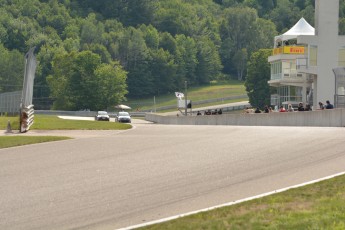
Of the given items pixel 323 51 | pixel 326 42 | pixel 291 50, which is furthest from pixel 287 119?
pixel 291 50

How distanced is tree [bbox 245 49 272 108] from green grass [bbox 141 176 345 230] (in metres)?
127

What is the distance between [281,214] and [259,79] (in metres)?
133

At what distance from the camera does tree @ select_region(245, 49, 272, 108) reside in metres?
144

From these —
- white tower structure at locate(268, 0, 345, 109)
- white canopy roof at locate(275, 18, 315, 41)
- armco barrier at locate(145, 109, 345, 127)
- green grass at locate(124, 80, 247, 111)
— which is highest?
white canopy roof at locate(275, 18, 315, 41)

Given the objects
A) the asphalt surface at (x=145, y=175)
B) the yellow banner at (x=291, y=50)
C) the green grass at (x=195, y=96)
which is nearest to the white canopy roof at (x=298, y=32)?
the yellow banner at (x=291, y=50)

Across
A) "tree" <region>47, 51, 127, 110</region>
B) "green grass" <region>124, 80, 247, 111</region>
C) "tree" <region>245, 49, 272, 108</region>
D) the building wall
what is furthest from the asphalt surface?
"green grass" <region>124, 80, 247, 111</region>

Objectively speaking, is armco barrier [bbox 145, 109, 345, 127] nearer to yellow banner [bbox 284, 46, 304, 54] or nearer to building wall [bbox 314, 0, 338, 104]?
building wall [bbox 314, 0, 338, 104]

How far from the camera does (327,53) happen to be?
3140 inches

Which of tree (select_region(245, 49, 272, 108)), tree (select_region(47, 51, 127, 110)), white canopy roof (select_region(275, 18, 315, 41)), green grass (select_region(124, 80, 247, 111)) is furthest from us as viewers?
green grass (select_region(124, 80, 247, 111))

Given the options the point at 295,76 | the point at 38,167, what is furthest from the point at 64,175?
the point at 295,76

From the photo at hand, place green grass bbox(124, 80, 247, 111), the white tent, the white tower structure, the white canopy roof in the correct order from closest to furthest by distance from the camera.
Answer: the white tower structure → the white tent → the white canopy roof → green grass bbox(124, 80, 247, 111)

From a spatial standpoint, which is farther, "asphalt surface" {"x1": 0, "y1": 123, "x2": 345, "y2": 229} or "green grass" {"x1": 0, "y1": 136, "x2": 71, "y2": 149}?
"green grass" {"x1": 0, "y1": 136, "x2": 71, "y2": 149}

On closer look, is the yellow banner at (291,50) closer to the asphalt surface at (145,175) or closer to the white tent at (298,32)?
the white tent at (298,32)

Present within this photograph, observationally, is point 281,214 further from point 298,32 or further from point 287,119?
point 298,32
